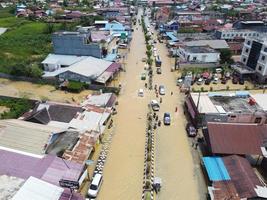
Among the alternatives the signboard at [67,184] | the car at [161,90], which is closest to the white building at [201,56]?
the car at [161,90]

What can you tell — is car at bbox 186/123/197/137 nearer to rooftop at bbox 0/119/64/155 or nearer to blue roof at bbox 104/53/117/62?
rooftop at bbox 0/119/64/155

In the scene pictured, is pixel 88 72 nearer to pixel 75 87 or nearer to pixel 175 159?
pixel 75 87

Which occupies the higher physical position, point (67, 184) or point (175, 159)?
point (67, 184)

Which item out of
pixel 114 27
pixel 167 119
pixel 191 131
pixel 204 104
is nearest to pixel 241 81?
pixel 204 104

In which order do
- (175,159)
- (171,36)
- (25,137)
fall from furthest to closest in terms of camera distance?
(171,36), (175,159), (25,137)

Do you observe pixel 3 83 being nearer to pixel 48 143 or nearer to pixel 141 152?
pixel 48 143

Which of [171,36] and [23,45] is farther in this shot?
[171,36]

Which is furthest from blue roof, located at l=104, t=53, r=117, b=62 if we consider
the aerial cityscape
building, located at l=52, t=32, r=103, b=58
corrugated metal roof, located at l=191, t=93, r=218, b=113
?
corrugated metal roof, located at l=191, t=93, r=218, b=113
